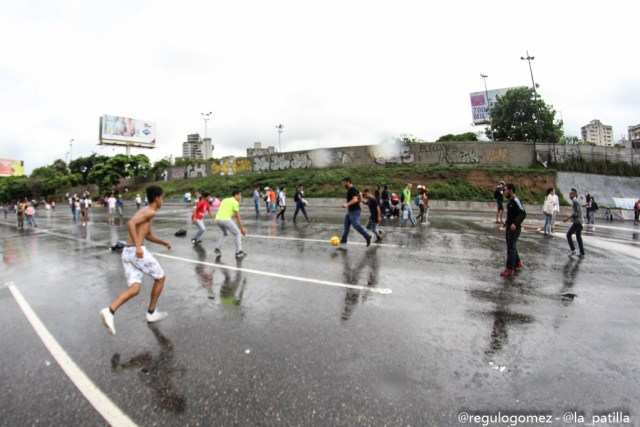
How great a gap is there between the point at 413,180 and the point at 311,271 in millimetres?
25706

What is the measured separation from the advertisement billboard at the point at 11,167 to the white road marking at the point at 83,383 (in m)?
92.5

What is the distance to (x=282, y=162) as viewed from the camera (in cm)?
3847

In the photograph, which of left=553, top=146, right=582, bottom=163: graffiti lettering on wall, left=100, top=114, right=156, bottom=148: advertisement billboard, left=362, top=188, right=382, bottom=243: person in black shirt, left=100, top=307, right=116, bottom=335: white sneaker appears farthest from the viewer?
left=100, top=114, right=156, bottom=148: advertisement billboard

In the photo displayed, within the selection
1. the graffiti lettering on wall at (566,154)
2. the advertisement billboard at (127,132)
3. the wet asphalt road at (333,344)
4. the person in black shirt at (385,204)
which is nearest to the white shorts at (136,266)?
the wet asphalt road at (333,344)

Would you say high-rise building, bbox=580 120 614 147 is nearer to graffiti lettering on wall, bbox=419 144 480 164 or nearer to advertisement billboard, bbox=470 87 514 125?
advertisement billboard, bbox=470 87 514 125

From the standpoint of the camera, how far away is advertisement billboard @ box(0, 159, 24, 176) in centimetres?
7169

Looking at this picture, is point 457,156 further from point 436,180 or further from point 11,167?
point 11,167

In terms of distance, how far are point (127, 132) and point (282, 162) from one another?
36.0 meters

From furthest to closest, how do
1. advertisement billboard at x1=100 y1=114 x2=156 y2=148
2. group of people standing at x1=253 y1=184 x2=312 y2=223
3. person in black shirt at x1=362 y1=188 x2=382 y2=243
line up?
1. advertisement billboard at x1=100 y1=114 x2=156 y2=148
2. group of people standing at x1=253 y1=184 x2=312 y2=223
3. person in black shirt at x1=362 y1=188 x2=382 y2=243

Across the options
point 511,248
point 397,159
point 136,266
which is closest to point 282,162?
point 397,159

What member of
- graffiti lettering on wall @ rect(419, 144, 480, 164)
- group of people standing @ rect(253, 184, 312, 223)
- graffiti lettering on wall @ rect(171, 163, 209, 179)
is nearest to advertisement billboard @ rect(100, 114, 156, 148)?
graffiti lettering on wall @ rect(171, 163, 209, 179)

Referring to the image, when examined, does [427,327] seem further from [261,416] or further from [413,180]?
[413,180]

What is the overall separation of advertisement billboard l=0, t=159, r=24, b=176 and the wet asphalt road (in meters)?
88.9

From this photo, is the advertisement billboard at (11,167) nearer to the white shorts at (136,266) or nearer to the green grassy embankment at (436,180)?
the green grassy embankment at (436,180)
